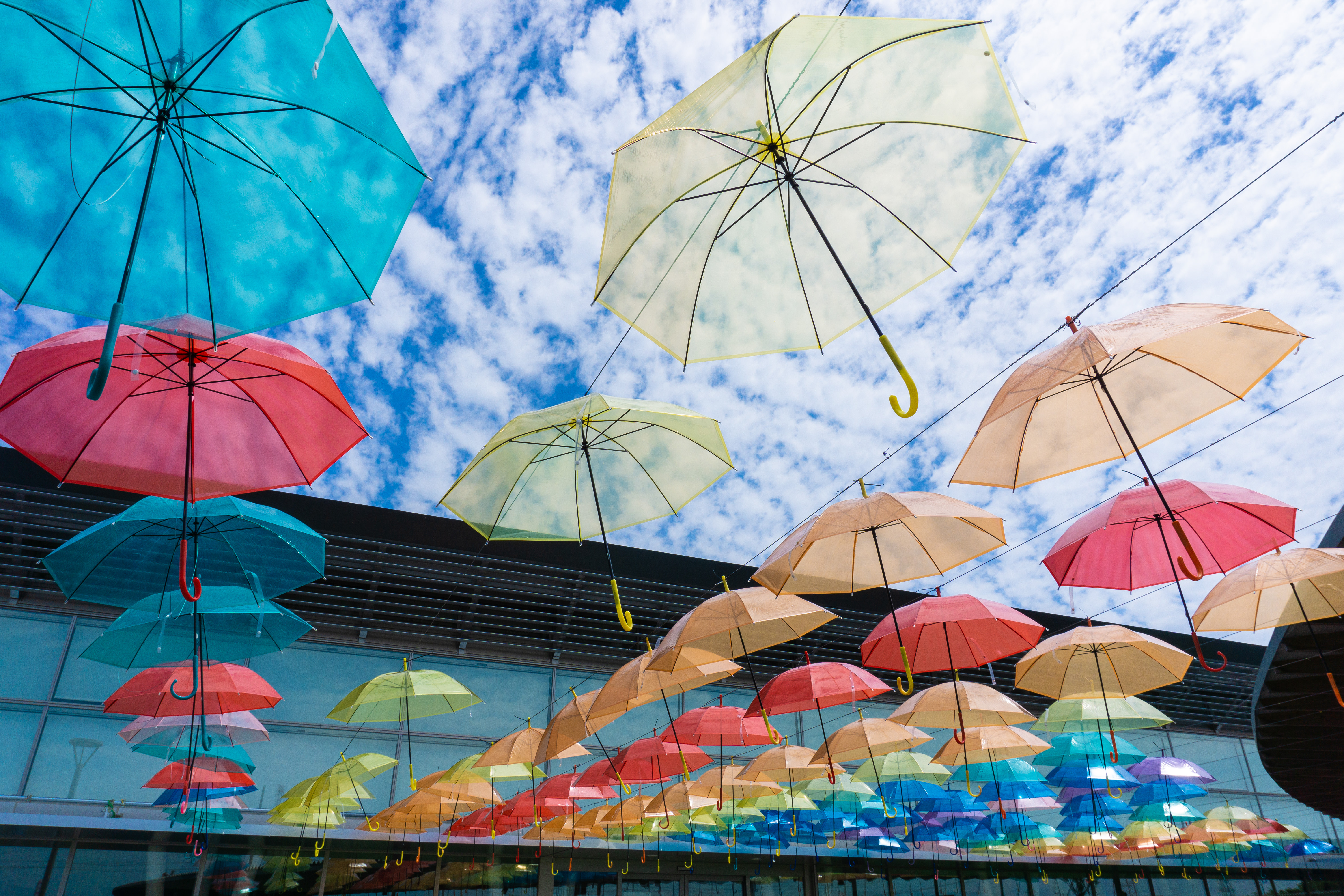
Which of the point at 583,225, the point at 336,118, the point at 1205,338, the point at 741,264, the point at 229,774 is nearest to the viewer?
the point at 336,118

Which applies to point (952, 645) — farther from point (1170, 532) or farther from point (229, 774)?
point (229, 774)

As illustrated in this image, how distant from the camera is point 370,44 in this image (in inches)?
189

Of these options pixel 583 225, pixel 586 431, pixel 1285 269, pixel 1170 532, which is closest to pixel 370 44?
pixel 583 225

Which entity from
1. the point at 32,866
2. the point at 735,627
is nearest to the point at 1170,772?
the point at 735,627

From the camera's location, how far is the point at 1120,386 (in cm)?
487

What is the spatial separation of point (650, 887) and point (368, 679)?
6930 millimetres

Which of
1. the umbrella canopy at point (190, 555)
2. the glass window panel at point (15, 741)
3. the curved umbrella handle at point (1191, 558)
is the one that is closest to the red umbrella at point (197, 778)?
the glass window panel at point (15, 741)

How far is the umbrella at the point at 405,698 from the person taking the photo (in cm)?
920

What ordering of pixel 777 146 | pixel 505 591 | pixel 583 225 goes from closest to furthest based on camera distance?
pixel 777 146, pixel 583 225, pixel 505 591

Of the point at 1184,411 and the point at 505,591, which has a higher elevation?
the point at 505,591

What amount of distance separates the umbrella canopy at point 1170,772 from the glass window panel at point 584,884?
9598mm

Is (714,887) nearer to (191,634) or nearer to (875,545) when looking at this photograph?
(875,545)

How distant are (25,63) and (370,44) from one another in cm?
250

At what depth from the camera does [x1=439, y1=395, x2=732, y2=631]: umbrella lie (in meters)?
5.72
